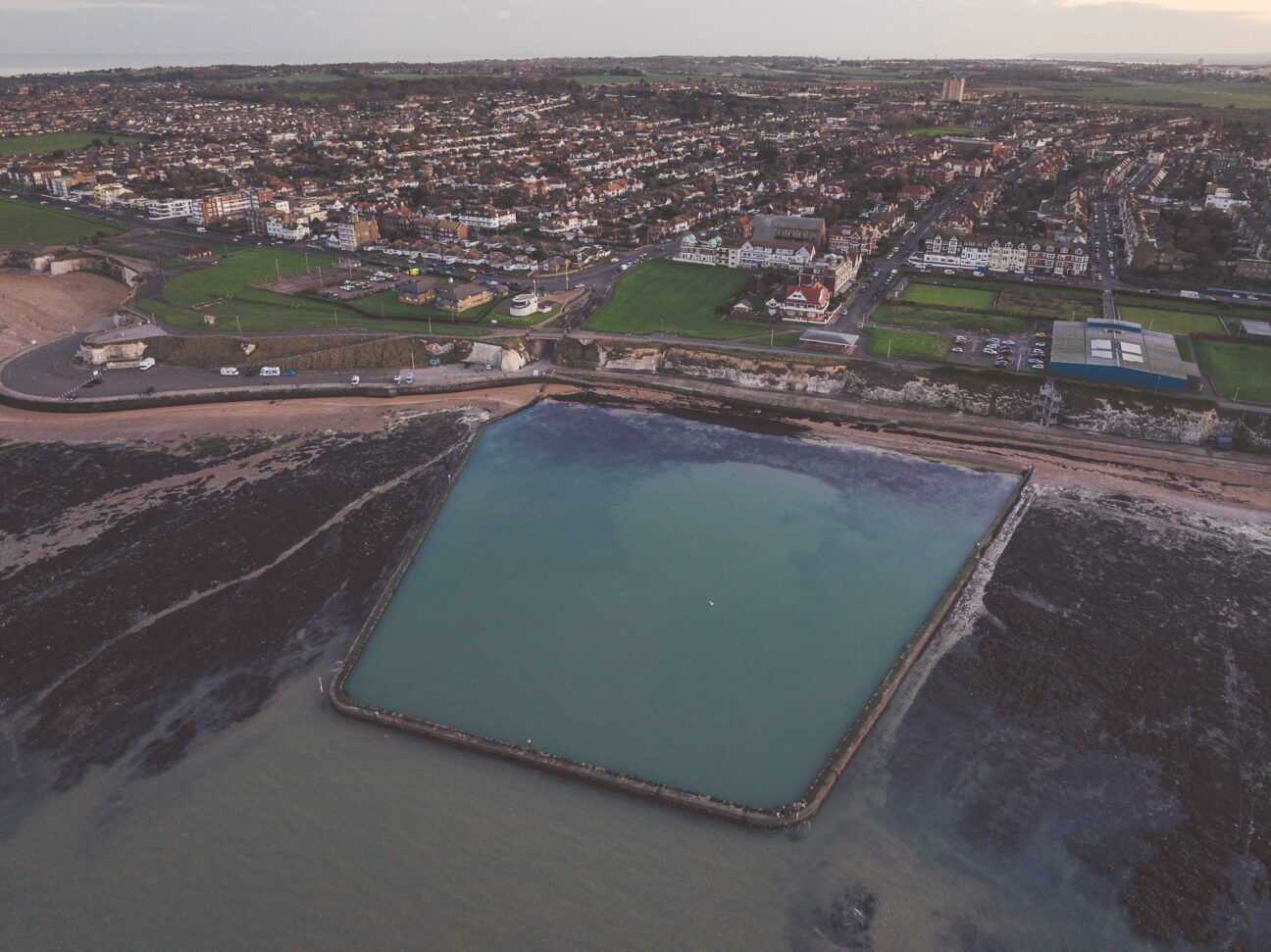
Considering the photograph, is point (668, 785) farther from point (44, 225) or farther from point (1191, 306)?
point (44, 225)

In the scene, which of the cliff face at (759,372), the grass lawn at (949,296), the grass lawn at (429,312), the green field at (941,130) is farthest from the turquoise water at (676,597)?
the green field at (941,130)

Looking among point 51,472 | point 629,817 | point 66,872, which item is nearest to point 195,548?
point 51,472

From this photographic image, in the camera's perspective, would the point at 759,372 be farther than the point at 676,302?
No

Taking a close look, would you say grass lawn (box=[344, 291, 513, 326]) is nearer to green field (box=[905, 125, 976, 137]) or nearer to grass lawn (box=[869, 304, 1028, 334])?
grass lawn (box=[869, 304, 1028, 334])

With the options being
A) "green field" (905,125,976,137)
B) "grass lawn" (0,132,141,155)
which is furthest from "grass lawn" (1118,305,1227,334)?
"grass lawn" (0,132,141,155)

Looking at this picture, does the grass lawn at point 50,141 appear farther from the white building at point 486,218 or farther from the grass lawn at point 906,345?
the grass lawn at point 906,345

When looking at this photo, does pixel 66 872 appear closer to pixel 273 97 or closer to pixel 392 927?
pixel 392 927

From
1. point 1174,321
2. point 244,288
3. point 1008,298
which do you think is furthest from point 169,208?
point 1174,321
